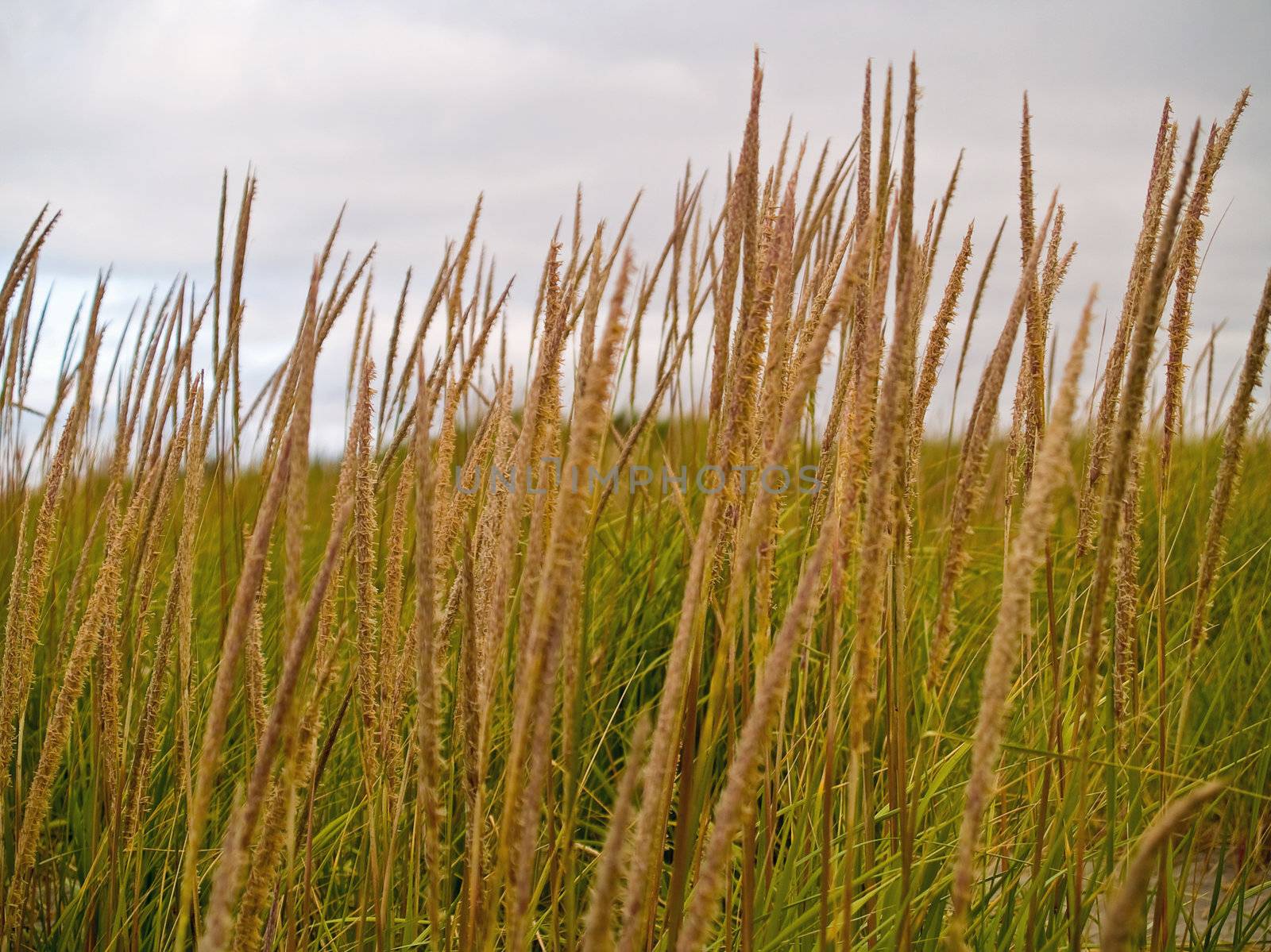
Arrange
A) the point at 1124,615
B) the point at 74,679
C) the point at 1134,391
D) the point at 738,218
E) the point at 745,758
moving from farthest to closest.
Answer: the point at 74,679 → the point at 1124,615 → the point at 738,218 → the point at 1134,391 → the point at 745,758

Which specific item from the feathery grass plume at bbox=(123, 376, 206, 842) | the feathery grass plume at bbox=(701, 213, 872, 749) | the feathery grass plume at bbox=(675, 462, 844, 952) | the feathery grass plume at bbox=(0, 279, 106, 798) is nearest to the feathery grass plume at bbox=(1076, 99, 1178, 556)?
the feathery grass plume at bbox=(701, 213, 872, 749)

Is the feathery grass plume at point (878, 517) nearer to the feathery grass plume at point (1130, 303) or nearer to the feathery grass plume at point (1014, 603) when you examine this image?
the feathery grass plume at point (1014, 603)

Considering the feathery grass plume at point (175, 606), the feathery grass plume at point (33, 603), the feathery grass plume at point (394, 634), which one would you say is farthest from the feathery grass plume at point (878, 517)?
the feathery grass plume at point (33, 603)

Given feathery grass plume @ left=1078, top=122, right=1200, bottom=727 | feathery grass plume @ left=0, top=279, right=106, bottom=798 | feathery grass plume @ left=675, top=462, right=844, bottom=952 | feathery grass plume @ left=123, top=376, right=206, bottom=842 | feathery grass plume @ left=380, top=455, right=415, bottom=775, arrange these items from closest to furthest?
feathery grass plume @ left=675, top=462, right=844, bottom=952, feathery grass plume @ left=1078, top=122, right=1200, bottom=727, feathery grass plume @ left=380, top=455, right=415, bottom=775, feathery grass plume @ left=123, top=376, right=206, bottom=842, feathery grass plume @ left=0, top=279, right=106, bottom=798

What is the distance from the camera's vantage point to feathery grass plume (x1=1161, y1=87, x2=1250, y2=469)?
3.85ft

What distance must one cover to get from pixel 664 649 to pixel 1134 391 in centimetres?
161

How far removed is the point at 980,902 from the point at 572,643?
0.72 m

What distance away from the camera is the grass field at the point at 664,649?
69 cm

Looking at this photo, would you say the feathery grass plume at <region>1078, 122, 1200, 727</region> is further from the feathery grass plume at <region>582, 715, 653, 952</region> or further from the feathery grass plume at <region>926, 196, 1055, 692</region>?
the feathery grass plume at <region>582, 715, 653, 952</region>

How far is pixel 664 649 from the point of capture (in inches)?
88.5

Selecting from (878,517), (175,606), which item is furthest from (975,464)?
(175,606)

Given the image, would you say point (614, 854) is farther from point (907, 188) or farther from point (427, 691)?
point (907, 188)

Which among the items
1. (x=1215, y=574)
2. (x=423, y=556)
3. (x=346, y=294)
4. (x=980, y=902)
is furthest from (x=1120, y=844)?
(x=346, y=294)

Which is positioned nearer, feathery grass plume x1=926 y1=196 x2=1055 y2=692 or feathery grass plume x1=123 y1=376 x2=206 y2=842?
feathery grass plume x1=926 y1=196 x2=1055 y2=692
